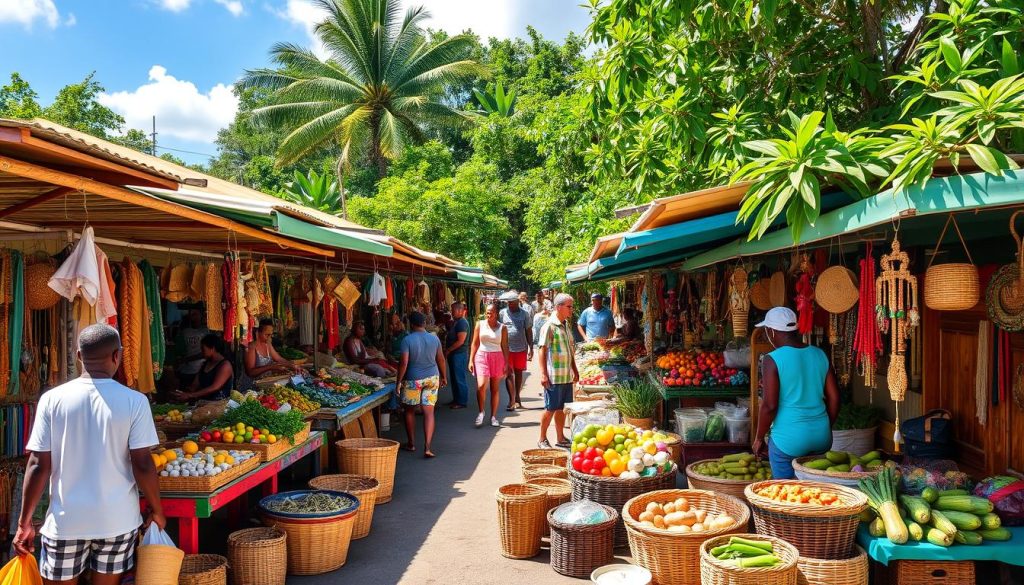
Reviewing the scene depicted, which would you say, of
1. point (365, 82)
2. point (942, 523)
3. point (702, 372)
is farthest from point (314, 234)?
point (365, 82)

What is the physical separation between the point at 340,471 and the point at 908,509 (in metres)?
5.14

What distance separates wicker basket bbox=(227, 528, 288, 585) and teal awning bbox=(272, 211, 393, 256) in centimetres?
219

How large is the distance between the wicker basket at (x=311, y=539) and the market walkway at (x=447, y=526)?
0.09 metres

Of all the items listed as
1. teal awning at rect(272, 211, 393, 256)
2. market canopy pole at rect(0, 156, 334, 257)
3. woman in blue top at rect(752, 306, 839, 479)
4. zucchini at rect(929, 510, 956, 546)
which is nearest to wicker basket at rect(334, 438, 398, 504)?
teal awning at rect(272, 211, 393, 256)

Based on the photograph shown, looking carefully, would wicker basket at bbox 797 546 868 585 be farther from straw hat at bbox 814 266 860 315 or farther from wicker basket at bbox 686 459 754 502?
straw hat at bbox 814 266 860 315

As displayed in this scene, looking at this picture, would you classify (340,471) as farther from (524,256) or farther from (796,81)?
(524,256)

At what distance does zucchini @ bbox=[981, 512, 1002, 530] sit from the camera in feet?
13.1

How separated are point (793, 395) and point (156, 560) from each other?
4163 millimetres

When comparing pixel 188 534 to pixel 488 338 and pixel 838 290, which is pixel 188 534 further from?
pixel 488 338

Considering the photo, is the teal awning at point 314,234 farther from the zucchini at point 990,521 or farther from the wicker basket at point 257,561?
the zucchini at point 990,521

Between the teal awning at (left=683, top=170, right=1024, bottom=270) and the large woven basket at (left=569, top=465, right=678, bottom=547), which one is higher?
→ the teal awning at (left=683, top=170, right=1024, bottom=270)

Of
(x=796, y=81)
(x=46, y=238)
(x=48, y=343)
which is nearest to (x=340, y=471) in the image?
(x=48, y=343)

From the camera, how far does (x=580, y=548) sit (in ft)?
17.6

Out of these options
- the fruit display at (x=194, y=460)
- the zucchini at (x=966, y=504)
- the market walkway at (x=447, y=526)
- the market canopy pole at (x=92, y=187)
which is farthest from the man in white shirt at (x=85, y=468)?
the zucchini at (x=966, y=504)
